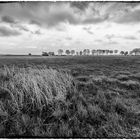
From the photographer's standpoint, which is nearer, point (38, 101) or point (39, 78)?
point (38, 101)

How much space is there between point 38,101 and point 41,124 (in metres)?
0.85

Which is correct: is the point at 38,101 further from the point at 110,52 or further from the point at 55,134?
the point at 110,52

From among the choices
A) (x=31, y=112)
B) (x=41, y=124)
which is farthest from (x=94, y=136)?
(x=31, y=112)

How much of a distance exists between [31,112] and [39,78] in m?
1.52

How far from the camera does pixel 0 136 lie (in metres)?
1.91

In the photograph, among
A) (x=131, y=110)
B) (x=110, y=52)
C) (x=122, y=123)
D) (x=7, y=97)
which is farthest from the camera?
(x=110, y=52)

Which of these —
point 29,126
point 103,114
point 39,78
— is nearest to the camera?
point 29,126

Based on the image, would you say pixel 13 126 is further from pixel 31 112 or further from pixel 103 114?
pixel 103 114

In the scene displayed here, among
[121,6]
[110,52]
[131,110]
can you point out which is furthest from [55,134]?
[110,52]

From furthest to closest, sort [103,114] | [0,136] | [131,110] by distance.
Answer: [131,110], [103,114], [0,136]

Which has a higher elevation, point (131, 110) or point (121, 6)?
point (121, 6)

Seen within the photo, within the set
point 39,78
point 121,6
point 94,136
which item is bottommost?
point 94,136

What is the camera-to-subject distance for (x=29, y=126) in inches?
82.2

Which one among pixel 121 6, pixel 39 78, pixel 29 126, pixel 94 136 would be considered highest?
pixel 121 6
